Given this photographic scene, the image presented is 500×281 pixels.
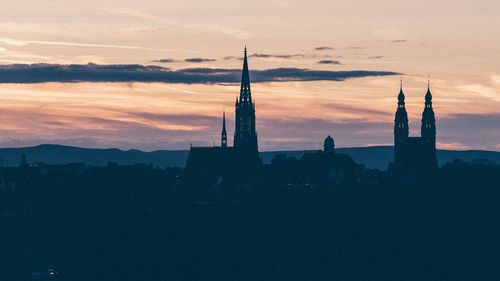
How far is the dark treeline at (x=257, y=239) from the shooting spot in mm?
140500

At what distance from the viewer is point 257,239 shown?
159m

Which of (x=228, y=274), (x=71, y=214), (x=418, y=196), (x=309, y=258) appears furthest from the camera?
(x=418, y=196)

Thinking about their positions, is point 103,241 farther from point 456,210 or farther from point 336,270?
point 456,210

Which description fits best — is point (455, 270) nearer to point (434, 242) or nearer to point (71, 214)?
point (434, 242)

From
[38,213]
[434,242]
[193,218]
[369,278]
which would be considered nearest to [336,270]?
[369,278]

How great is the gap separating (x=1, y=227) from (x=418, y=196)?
50.0m

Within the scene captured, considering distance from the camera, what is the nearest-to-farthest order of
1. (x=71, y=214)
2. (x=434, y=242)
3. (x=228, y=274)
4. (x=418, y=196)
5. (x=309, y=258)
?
(x=228, y=274), (x=309, y=258), (x=434, y=242), (x=71, y=214), (x=418, y=196)

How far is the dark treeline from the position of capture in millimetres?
140500

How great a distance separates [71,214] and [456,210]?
124 feet

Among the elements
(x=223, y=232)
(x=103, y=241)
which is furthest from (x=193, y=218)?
(x=103, y=241)

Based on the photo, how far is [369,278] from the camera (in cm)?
13988

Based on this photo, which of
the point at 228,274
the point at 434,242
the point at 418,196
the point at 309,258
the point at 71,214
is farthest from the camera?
the point at 418,196

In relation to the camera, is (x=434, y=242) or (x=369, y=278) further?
(x=434, y=242)

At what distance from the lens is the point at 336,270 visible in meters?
144
